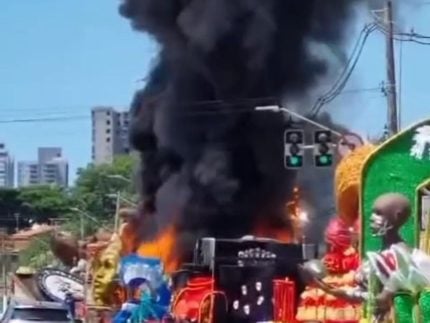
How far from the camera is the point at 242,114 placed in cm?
3219

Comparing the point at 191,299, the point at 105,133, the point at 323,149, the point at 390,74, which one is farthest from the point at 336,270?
the point at 105,133

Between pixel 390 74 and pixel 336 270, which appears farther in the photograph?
pixel 390 74

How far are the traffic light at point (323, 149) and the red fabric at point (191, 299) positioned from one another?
5.76m

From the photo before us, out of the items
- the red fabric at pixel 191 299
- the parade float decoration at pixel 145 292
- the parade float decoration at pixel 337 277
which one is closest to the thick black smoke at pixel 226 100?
the red fabric at pixel 191 299

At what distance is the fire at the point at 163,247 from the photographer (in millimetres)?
30203

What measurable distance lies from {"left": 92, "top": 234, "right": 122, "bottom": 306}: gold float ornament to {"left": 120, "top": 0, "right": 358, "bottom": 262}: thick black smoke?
7.26m

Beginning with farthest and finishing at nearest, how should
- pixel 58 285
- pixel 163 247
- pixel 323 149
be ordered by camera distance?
1. pixel 58 285
2. pixel 163 247
3. pixel 323 149

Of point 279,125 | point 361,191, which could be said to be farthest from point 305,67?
point 361,191

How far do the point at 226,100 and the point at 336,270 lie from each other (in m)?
19.7

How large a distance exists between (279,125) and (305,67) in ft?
5.00

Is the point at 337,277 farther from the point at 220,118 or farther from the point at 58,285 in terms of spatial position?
the point at 58,285

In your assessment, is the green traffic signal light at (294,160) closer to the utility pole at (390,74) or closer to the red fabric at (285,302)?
the utility pole at (390,74)

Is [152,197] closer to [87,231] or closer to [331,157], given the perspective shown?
[331,157]

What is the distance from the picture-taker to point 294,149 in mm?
25141
